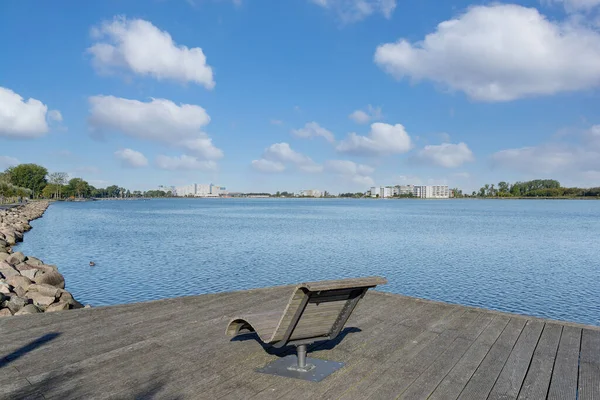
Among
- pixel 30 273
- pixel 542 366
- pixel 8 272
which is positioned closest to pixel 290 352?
pixel 542 366

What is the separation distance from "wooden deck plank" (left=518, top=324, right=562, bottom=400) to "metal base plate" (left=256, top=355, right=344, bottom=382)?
5.86 feet

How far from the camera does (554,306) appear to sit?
15367 mm

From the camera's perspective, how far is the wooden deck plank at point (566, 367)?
4.03 metres

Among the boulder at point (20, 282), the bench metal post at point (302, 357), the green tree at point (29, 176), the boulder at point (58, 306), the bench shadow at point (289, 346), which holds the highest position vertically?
the green tree at point (29, 176)

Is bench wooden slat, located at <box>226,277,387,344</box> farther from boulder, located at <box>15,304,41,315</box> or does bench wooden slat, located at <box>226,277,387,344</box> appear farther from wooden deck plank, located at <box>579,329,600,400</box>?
boulder, located at <box>15,304,41,315</box>

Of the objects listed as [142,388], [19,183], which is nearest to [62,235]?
[142,388]

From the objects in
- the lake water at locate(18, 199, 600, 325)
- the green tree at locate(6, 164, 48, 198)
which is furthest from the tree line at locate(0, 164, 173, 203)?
the lake water at locate(18, 199, 600, 325)

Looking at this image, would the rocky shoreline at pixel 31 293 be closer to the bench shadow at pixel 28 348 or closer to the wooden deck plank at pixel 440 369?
the bench shadow at pixel 28 348

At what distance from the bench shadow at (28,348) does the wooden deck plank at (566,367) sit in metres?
5.46

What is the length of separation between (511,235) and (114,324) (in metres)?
41.2

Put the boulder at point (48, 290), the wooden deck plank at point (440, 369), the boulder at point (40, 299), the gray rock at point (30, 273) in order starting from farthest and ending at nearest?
the gray rock at point (30, 273), the boulder at point (48, 290), the boulder at point (40, 299), the wooden deck plank at point (440, 369)

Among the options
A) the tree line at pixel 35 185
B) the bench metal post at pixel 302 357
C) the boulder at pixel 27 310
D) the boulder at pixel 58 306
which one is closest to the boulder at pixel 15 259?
the boulder at pixel 58 306

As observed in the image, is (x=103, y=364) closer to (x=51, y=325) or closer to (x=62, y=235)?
(x=51, y=325)

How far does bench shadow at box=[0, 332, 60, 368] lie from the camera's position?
15.5 feet
